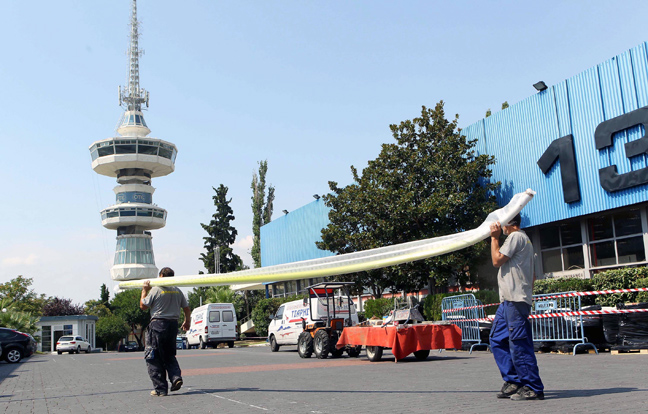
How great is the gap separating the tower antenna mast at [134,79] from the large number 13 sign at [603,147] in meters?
92.9

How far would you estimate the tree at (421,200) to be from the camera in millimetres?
22859

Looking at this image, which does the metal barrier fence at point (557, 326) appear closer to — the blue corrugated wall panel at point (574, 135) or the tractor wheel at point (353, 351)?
the tractor wheel at point (353, 351)

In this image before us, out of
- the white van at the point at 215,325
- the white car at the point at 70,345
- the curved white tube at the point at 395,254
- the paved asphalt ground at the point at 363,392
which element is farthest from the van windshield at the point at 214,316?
the curved white tube at the point at 395,254

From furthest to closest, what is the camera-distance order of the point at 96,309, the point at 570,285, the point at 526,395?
the point at 96,309 → the point at 570,285 → the point at 526,395

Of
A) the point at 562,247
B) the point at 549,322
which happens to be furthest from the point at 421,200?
the point at 549,322

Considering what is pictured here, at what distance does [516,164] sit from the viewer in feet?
78.8

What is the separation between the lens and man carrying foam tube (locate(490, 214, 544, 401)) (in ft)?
21.1

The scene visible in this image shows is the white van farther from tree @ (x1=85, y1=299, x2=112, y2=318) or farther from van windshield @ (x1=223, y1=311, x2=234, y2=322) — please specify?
tree @ (x1=85, y1=299, x2=112, y2=318)

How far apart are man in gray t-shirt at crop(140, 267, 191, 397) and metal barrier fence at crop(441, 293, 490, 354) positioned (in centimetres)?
1045

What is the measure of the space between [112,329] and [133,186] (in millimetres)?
22641

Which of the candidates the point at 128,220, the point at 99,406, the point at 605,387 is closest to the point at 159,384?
the point at 99,406

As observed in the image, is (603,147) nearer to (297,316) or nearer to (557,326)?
(557,326)

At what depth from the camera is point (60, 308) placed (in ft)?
277

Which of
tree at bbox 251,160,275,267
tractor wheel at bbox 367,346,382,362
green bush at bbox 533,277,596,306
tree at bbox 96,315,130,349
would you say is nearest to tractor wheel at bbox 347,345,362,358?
tractor wheel at bbox 367,346,382,362
